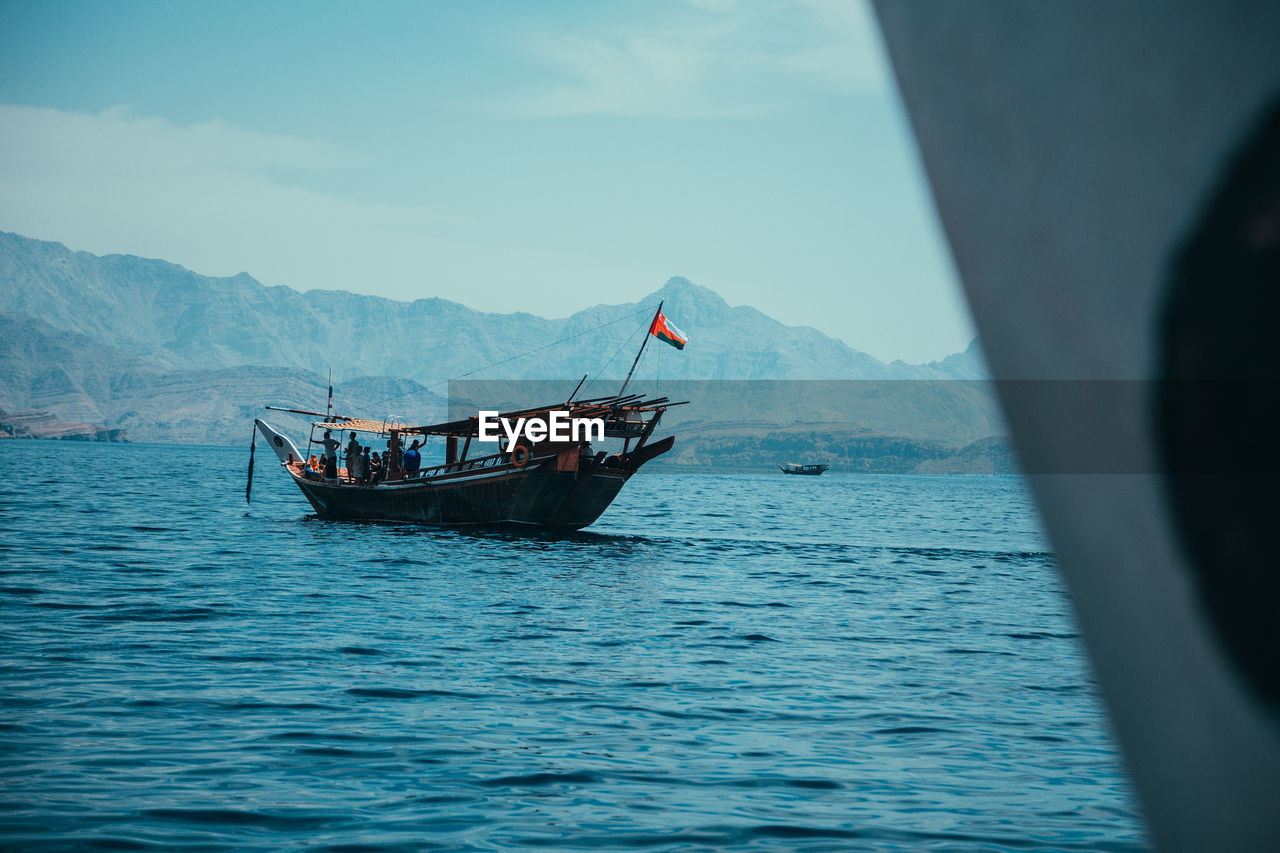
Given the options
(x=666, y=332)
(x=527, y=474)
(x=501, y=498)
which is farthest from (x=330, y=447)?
(x=666, y=332)

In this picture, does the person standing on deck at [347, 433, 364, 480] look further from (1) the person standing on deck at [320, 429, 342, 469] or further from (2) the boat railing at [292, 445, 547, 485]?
(1) the person standing on deck at [320, 429, 342, 469]

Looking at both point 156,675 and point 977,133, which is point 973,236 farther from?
point 156,675

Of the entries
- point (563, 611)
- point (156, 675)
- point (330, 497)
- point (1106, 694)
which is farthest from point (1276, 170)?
point (330, 497)

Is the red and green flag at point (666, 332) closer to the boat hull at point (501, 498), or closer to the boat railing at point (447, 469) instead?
the boat hull at point (501, 498)

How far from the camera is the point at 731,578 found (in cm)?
2755

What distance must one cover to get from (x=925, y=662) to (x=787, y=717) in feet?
15.9

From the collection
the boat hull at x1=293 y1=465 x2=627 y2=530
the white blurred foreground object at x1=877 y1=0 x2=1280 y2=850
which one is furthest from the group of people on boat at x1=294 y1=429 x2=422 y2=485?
the white blurred foreground object at x1=877 y1=0 x2=1280 y2=850

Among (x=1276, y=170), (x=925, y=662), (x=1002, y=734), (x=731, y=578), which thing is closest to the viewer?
(x=1276, y=170)

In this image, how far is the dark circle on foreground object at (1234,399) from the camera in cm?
114

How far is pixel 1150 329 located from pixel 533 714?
35.1 ft

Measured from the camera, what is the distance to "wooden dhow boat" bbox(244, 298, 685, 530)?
118 feet

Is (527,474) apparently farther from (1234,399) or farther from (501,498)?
(1234,399)

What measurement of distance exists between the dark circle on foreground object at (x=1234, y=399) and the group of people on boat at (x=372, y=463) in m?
38.0

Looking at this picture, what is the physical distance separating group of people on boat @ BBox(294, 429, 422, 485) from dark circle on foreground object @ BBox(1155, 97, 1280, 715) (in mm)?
37964
